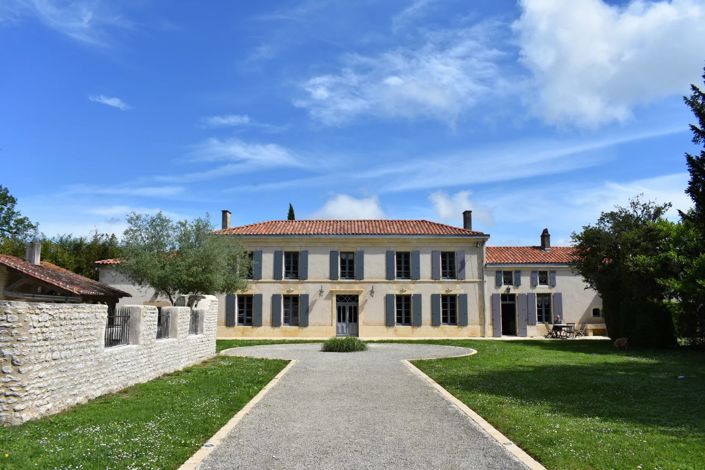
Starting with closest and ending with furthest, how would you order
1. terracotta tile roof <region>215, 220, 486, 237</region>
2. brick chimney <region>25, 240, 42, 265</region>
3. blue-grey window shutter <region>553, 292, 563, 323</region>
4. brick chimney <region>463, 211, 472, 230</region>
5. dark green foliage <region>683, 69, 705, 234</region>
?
dark green foliage <region>683, 69, 705, 234</region>
brick chimney <region>25, 240, 42, 265</region>
terracotta tile roof <region>215, 220, 486, 237</region>
blue-grey window shutter <region>553, 292, 563, 323</region>
brick chimney <region>463, 211, 472, 230</region>

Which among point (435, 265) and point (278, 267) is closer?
point (278, 267)

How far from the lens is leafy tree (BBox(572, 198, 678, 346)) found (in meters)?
19.5

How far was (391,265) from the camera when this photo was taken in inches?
1067

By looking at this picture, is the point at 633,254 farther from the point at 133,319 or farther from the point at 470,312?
the point at 133,319

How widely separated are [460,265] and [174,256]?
533 inches

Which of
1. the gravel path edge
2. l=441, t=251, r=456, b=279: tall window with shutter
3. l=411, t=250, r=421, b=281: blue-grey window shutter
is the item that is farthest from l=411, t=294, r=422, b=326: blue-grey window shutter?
the gravel path edge

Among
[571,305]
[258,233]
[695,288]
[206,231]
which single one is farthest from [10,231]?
[695,288]

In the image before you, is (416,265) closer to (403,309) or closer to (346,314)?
(403,309)

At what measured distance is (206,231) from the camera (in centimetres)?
2069

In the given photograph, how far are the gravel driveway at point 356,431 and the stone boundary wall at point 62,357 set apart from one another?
2.59 m

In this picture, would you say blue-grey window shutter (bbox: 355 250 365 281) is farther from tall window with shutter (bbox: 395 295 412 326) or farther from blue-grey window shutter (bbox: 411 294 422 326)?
blue-grey window shutter (bbox: 411 294 422 326)

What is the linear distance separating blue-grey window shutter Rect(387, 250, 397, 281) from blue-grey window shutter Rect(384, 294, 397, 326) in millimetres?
902

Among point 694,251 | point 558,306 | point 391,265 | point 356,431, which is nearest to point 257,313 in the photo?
point 391,265

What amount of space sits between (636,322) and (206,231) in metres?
15.9
